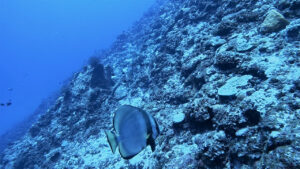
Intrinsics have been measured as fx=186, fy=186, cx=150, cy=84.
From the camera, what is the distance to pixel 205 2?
1165 centimetres

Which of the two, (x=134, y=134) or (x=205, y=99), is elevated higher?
(x=134, y=134)

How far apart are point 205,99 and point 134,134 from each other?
325 cm

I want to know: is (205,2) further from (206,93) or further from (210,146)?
(210,146)

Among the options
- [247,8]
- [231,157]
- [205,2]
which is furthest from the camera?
[205,2]

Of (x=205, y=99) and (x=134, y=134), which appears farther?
(x=205, y=99)

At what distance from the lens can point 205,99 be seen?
15.6 feet

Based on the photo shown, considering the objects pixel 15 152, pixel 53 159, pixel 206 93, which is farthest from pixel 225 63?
pixel 15 152

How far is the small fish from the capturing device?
6.20 ft

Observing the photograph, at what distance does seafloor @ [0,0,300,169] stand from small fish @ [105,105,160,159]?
644 millimetres

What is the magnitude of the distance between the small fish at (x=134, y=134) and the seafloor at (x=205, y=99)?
64 centimetres

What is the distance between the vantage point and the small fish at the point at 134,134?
1889 millimetres

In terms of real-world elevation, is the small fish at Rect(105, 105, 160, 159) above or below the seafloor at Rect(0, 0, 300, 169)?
Result: above

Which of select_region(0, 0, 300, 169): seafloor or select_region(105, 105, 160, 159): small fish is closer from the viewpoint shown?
select_region(105, 105, 160, 159): small fish

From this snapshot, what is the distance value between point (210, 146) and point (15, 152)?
15.9 metres
